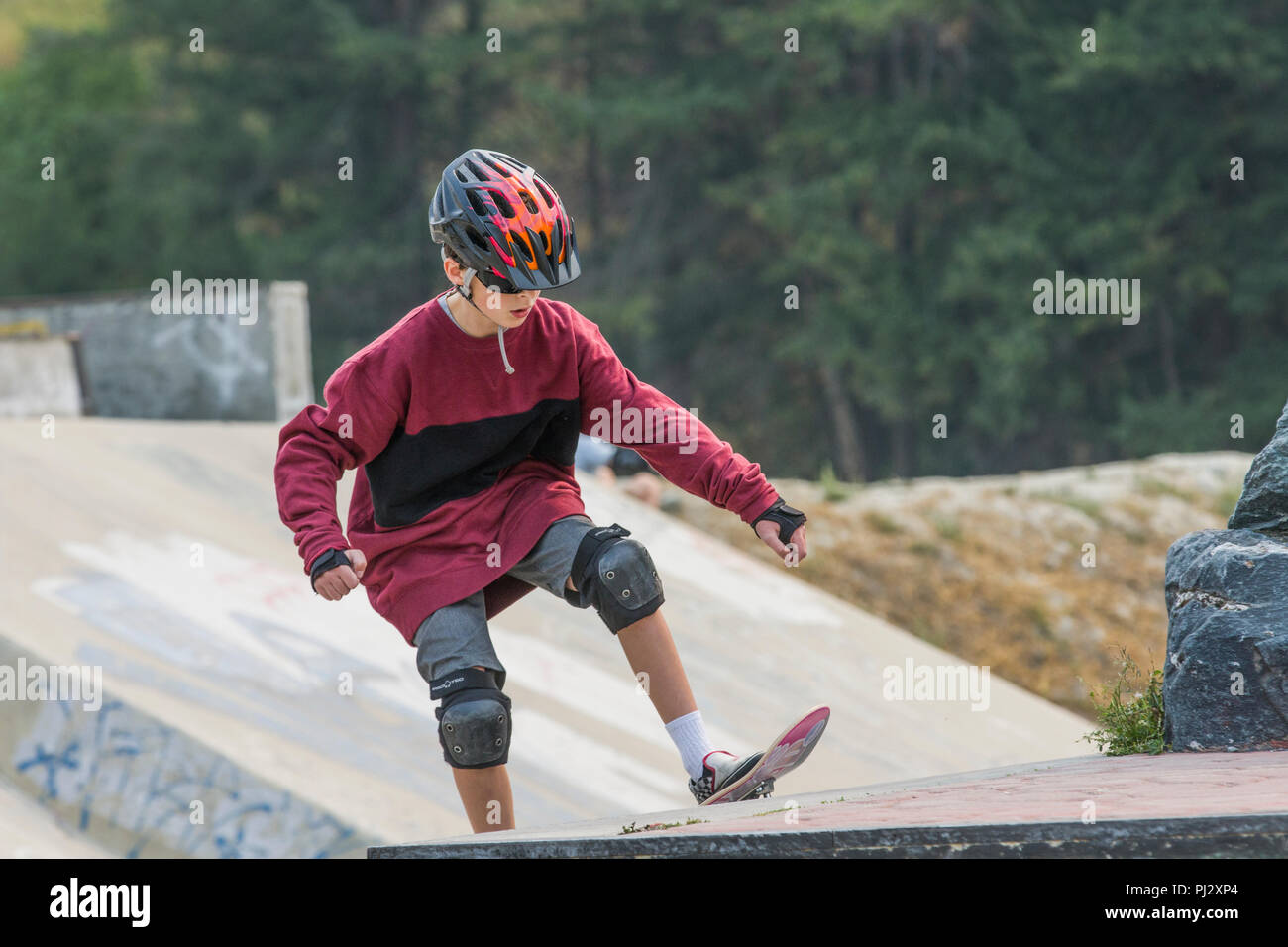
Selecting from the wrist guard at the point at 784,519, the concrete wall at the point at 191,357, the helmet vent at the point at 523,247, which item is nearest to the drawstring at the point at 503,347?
the helmet vent at the point at 523,247

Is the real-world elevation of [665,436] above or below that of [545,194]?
below

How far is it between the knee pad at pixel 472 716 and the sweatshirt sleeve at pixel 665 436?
0.64 meters

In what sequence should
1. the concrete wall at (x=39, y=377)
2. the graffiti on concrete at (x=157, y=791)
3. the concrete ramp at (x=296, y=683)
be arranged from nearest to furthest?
the graffiti on concrete at (x=157, y=791) < the concrete ramp at (x=296, y=683) < the concrete wall at (x=39, y=377)

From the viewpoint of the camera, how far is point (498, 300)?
3250 millimetres

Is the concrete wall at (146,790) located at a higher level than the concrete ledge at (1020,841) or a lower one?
lower

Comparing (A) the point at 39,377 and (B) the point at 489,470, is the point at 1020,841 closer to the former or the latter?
(B) the point at 489,470

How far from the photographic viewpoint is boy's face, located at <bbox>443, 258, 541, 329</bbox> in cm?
325

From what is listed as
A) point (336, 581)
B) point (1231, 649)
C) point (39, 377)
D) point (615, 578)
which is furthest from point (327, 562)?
point (39, 377)

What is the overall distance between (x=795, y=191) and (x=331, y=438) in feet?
70.0

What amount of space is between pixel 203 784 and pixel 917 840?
11.6 feet

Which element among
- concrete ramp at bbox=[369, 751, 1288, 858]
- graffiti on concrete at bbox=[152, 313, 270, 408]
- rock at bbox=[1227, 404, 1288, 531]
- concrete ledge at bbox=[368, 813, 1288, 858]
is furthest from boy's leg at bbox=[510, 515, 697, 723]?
graffiti on concrete at bbox=[152, 313, 270, 408]

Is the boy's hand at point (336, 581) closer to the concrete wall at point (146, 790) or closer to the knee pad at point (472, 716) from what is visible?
the knee pad at point (472, 716)

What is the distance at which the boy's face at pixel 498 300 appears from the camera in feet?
10.7

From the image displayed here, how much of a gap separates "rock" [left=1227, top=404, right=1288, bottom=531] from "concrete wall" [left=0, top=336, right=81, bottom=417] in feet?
33.7
